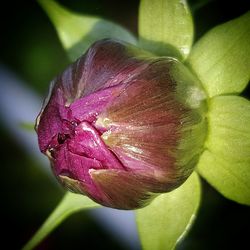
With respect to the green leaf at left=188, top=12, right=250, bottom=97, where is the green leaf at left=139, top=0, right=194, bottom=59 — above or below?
above

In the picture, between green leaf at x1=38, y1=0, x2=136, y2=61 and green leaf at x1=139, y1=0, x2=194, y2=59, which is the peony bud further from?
green leaf at x1=38, y1=0, x2=136, y2=61

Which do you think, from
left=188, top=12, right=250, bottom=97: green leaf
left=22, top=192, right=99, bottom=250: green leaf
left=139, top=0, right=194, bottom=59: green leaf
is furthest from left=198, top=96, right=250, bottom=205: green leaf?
left=22, top=192, right=99, bottom=250: green leaf

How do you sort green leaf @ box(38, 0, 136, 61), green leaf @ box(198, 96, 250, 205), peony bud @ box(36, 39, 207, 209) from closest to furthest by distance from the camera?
1. peony bud @ box(36, 39, 207, 209)
2. green leaf @ box(198, 96, 250, 205)
3. green leaf @ box(38, 0, 136, 61)

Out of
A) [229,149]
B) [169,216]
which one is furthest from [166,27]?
[169,216]

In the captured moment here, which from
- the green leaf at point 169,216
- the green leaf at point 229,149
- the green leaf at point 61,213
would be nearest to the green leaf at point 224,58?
the green leaf at point 229,149

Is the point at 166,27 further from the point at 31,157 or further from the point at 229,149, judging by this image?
the point at 31,157

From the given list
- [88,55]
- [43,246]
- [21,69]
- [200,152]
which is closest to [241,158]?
[200,152]
